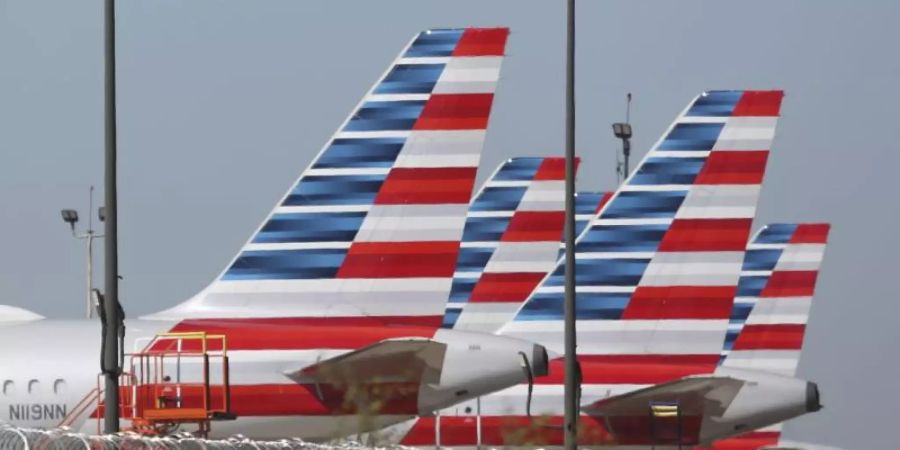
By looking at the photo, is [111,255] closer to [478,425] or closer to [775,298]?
[478,425]

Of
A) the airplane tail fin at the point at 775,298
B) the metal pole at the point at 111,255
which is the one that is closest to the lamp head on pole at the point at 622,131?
the airplane tail fin at the point at 775,298

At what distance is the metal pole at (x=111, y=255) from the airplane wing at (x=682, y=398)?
15774mm

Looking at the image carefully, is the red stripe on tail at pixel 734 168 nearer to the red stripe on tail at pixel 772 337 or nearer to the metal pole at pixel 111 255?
the red stripe on tail at pixel 772 337

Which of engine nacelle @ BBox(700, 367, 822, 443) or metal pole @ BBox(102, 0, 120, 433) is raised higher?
metal pole @ BBox(102, 0, 120, 433)

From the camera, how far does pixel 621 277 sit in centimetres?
4444

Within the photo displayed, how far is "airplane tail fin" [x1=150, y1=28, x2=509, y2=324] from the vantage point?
36.5m

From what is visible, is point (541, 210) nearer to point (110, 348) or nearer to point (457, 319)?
point (457, 319)

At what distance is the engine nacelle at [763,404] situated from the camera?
1609 inches

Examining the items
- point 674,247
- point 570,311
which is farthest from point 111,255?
point 674,247

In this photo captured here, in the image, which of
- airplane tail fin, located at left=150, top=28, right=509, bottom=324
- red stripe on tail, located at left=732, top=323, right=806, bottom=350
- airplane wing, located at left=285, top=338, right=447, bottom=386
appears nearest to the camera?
airplane wing, located at left=285, top=338, right=447, bottom=386

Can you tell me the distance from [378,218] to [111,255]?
11004 millimetres

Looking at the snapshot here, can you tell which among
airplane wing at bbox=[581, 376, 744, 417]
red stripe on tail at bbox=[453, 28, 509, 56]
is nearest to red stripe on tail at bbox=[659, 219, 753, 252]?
airplane wing at bbox=[581, 376, 744, 417]

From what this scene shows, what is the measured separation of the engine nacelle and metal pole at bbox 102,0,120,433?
56.7 feet

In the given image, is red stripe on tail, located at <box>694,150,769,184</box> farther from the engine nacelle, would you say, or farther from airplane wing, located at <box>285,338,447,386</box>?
airplane wing, located at <box>285,338,447,386</box>
